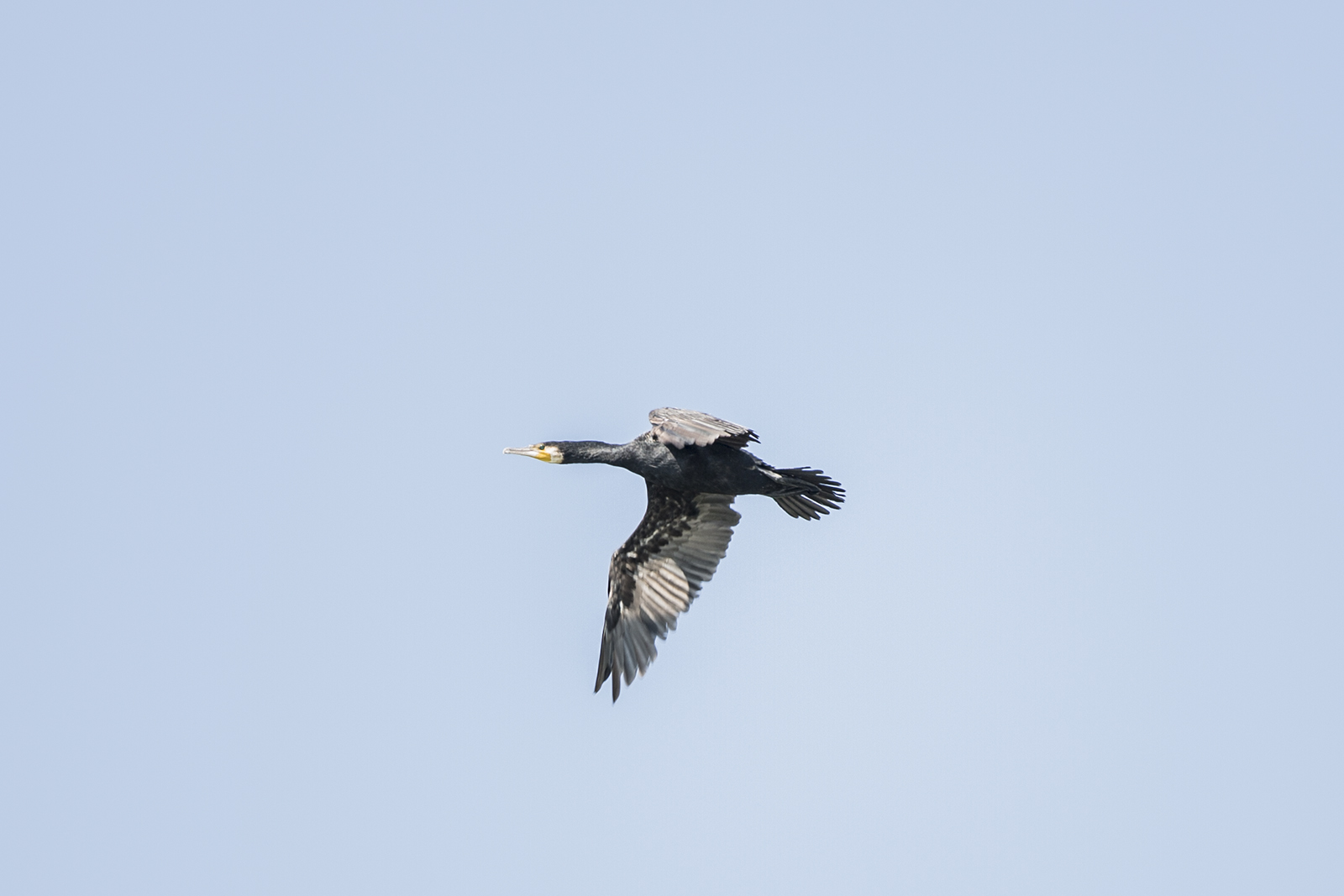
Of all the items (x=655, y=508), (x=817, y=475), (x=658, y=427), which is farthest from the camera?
(x=655, y=508)

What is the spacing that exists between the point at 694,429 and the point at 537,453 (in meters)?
2.97

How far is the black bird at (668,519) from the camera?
16.3 meters

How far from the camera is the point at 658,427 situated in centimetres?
1483

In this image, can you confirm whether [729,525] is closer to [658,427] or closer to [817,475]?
[817,475]

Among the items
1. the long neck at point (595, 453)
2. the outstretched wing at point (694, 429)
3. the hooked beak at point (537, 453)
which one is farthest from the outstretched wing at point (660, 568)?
the outstretched wing at point (694, 429)

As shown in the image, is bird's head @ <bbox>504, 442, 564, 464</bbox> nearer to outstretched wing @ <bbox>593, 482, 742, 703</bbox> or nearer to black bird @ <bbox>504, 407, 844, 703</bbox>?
black bird @ <bbox>504, 407, 844, 703</bbox>

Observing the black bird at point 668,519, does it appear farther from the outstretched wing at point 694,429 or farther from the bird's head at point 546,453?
the outstretched wing at point 694,429

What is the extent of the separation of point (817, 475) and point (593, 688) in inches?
157

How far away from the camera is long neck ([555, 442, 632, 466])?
16.5 metres

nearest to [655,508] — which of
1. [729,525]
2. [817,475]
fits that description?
[729,525]

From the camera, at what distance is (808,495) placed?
17.0 meters

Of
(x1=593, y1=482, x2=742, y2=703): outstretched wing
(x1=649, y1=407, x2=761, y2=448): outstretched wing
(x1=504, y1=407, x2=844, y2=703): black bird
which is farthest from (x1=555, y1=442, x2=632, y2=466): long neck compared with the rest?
(x1=593, y1=482, x2=742, y2=703): outstretched wing

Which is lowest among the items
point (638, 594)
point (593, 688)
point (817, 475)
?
point (593, 688)

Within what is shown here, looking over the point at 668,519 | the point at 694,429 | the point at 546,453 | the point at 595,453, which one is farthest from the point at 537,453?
the point at 694,429
